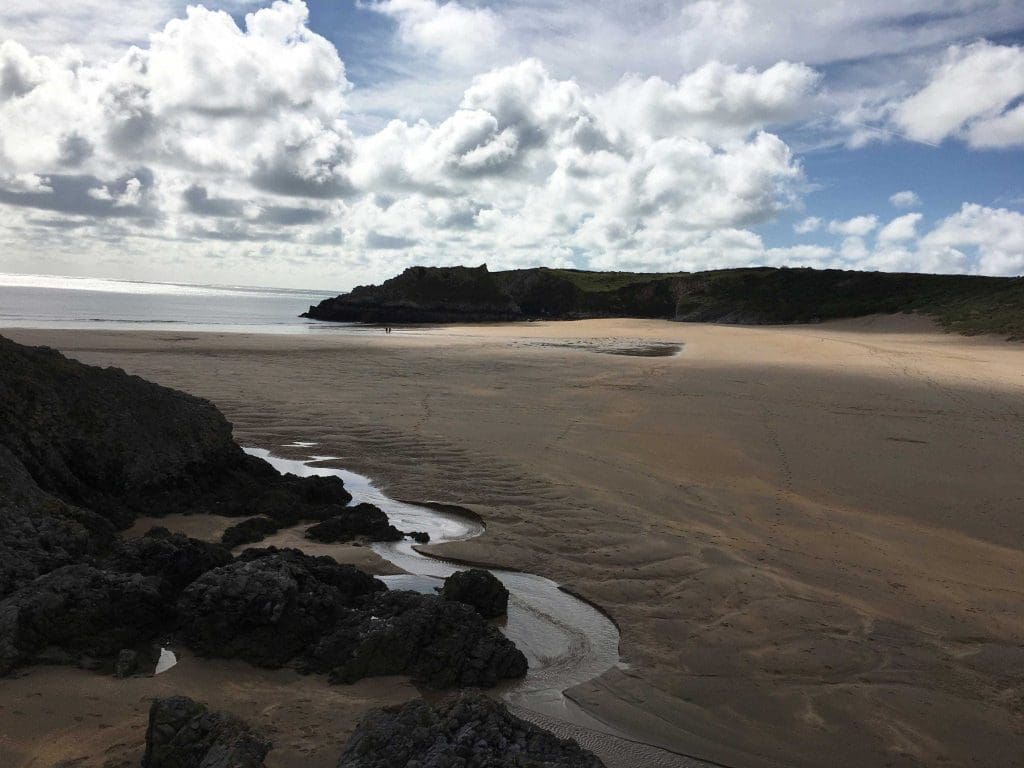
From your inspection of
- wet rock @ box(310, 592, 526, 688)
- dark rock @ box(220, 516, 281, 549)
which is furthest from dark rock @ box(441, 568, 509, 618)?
dark rock @ box(220, 516, 281, 549)

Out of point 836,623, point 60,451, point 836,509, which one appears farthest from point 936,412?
point 60,451

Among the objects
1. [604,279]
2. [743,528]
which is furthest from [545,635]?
[604,279]

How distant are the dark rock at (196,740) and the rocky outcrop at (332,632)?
121cm

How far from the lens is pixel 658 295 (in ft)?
296

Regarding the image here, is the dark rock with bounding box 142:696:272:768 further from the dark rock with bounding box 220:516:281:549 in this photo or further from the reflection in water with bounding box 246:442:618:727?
the dark rock with bounding box 220:516:281:549

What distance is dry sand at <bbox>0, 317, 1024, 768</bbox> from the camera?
516 cm

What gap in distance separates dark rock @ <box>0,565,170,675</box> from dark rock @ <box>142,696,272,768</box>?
4.66 ft

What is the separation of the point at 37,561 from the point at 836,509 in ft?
32.0

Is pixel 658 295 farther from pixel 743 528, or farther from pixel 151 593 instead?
pixel 151 593

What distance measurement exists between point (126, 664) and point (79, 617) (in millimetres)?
569

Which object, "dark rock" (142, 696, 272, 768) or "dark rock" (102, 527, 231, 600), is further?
"dark rock" (102, 527, 231, 600)

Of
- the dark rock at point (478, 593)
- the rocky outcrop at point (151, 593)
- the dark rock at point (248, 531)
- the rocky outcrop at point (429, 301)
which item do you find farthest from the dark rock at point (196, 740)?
the rocky outcrop at point (429, 301)

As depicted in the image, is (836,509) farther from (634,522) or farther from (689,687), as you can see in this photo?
(689,687)

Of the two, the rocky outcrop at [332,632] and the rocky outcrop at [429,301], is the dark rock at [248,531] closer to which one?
the rocky outcrop at [332,632]
